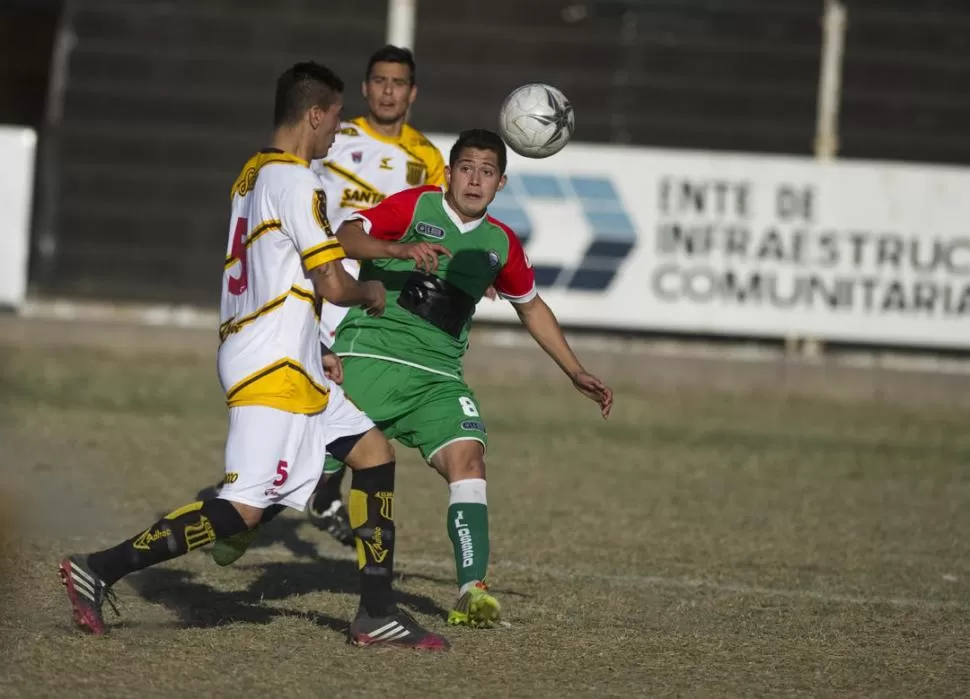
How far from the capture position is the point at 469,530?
20.9 ft

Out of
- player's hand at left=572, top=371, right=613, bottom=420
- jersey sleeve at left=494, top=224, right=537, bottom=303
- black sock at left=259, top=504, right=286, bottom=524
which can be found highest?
jersey sleeve at left=494, top=224, right=537, bottom=303

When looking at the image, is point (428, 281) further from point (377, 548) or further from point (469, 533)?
point (377, 548)

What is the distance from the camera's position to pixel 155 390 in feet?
44.7

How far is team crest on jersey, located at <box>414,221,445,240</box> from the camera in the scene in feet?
22.0

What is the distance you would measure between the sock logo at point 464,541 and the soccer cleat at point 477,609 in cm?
10

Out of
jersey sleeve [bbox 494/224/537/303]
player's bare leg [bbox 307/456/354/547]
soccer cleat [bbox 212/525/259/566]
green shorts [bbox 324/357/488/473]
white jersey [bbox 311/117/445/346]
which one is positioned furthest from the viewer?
white jersey [bbox 311/117/445/346]

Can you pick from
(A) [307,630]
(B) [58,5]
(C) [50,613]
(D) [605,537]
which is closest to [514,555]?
(D) [605,537]

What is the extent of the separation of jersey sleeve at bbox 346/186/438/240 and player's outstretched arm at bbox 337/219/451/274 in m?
0.09

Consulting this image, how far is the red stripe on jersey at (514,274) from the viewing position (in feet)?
22.4

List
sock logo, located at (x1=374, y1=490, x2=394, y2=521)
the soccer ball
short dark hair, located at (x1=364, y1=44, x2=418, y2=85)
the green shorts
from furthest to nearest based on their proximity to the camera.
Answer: short dark hair, located at (x1=364, y1=44, x2=418, y2=85), the soccer ball, the green shorts, sock logo, located at (x1=374, y1=490, x2=394, y2=521)

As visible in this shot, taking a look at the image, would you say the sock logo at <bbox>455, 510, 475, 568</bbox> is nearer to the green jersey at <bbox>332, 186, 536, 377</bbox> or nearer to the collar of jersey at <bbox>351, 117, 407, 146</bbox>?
the green jersey at <bbox>332, 186, 536, 377</bbox>

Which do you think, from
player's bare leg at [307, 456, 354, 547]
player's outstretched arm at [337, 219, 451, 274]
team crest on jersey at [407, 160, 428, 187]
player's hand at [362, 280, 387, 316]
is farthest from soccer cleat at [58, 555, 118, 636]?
team crest on jersey at [407, 160, 428, 187]

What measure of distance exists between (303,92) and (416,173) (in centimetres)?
283

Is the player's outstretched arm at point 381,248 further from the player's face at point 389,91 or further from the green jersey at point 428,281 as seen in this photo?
the player's face at point 389,91
